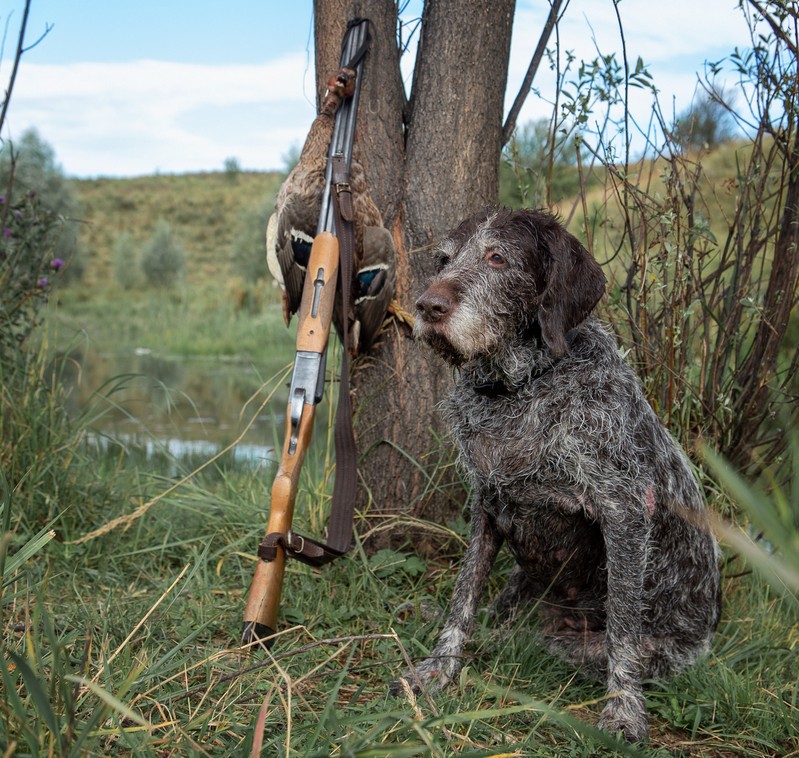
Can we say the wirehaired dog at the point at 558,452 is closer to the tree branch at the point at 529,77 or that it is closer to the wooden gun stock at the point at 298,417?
the wooden gun stock at the point at 298,417

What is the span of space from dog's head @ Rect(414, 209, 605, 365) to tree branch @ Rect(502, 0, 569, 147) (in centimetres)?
158

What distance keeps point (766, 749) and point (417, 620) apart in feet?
4.81

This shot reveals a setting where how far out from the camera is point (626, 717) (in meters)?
2.97

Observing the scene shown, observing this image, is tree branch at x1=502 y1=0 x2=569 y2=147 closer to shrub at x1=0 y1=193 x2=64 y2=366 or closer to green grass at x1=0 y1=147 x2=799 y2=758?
green grass at x1=0 y1=147 x2=799 y2=758

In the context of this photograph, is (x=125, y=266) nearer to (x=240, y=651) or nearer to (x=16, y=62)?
(x=16, y=62)

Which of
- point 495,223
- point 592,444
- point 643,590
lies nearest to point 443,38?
point 495,223

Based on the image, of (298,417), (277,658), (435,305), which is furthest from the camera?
(298,417)

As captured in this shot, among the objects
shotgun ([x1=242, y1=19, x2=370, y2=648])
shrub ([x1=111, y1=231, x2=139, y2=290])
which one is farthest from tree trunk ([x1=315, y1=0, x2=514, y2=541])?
shrub ([x1=111, y1=231, x2=139, y2=290])

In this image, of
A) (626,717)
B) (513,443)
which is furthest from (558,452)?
(626,717)

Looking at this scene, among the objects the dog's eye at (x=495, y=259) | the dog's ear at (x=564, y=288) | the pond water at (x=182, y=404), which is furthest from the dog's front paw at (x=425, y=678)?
the pond water at (x=182, y=404)

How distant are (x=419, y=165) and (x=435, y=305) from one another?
5.24 feet

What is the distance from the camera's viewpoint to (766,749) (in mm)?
2965

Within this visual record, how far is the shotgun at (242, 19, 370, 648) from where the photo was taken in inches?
139

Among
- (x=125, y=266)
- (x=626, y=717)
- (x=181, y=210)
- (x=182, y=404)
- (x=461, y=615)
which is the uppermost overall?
(x=181, y=210)
